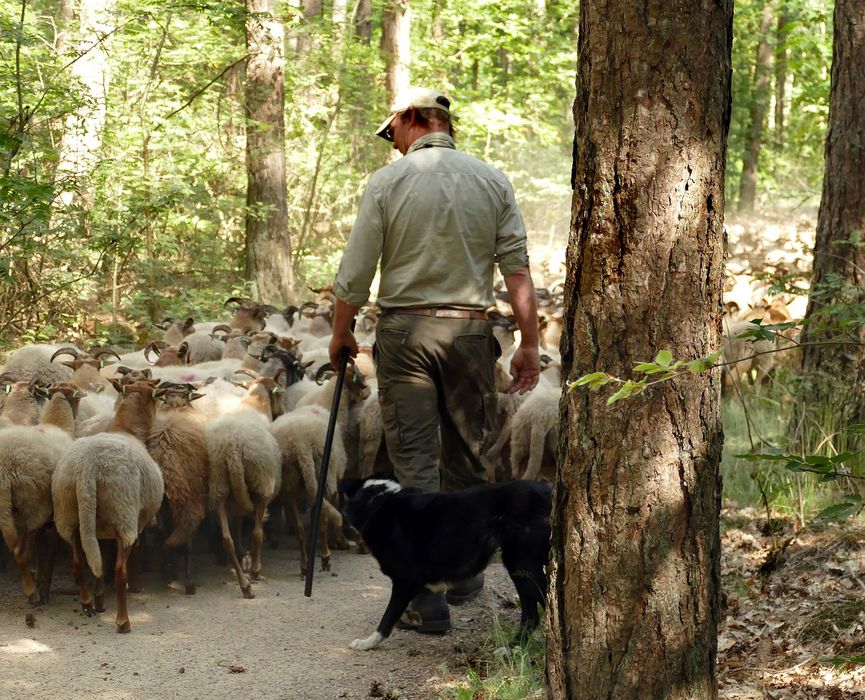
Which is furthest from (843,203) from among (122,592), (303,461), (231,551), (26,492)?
(26,492)

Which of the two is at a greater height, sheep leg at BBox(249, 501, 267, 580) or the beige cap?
the beige cap

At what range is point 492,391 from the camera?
643cm

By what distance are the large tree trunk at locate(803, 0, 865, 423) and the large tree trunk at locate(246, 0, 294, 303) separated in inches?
355

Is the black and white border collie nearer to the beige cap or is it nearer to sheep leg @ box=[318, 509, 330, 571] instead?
sheep leg @ box=[318, 509, 330, 571]

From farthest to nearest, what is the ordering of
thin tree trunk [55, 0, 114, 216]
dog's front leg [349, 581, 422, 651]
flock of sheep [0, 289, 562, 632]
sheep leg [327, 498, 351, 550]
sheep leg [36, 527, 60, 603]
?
1. thin tree trunk [55, 0, 114, 216]
2. sheep leg [327, 498, 351, 550]
3. sheep leg [36, 527, 60, 603]
4. flock of sheep [0, 289, 562, 632]
5. dog's front leg [349, 581, 422, 651]

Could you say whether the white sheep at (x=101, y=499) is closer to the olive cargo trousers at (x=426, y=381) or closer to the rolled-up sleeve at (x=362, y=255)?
the olive cargo trousers at (x=426, y=381)

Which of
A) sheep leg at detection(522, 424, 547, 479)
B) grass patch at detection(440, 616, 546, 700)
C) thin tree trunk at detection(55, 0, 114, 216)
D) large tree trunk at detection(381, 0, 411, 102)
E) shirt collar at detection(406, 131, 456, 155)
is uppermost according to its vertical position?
large tree trunk at detection(381, 0, 411, 102)

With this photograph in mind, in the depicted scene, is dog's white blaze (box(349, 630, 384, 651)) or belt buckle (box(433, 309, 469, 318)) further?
belt buckle (box(433, 309, 469, 318))

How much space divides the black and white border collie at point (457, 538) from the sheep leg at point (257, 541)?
183 cm

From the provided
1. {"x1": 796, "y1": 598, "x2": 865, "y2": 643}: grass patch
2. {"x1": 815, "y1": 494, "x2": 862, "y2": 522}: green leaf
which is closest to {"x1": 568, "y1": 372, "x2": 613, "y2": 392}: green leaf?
{"x1": 815, "y1": 494, "x2": 862, "y2": 522}: green leaf

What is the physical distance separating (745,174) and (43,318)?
75.2 feet

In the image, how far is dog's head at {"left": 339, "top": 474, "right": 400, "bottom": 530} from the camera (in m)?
5.86

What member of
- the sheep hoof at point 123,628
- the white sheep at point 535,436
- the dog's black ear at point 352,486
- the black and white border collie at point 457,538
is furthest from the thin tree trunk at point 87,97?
the black and white border collie at point 457,538

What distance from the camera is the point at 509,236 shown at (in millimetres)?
6352
